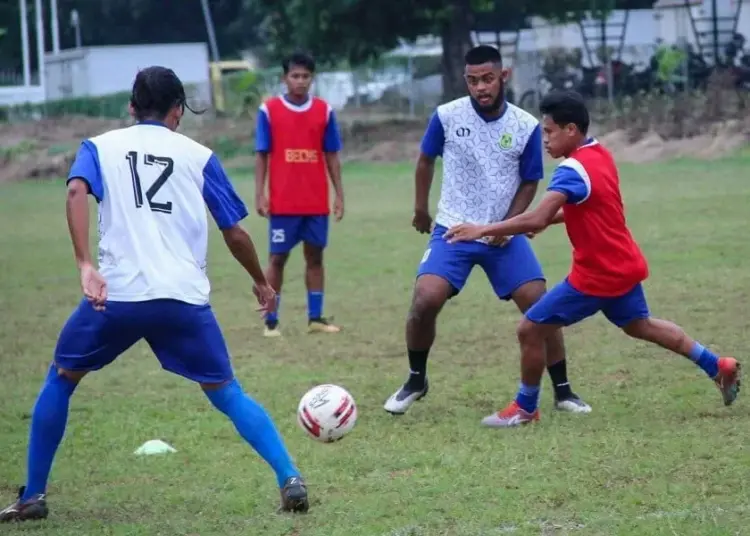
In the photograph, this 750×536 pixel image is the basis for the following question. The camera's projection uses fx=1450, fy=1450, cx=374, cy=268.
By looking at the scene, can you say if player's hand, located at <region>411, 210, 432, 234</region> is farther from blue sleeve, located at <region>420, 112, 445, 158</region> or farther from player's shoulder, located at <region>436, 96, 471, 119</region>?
player's shoulder, located at <region>436, 96, 471, 119</region>

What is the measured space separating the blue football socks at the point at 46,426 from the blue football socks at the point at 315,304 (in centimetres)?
589

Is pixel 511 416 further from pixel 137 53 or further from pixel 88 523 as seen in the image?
pixel 137 53

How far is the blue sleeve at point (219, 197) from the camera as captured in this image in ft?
20.2

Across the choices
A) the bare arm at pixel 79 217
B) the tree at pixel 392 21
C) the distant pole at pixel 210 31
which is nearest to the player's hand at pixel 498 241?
the bare arm at pixel 79 217

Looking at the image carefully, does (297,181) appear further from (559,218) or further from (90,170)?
(90,170)

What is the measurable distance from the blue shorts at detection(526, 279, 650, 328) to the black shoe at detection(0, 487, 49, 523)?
2.91m

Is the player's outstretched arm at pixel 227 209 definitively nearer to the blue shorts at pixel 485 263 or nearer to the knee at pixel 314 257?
the blue shorts at pixel 485 263

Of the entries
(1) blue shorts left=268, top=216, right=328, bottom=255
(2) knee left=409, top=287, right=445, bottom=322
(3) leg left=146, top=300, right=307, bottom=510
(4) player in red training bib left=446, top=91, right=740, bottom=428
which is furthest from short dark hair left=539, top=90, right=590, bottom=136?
(1) blue shorts left=268, top=216, right=328, bottom=255

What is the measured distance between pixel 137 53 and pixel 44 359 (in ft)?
152

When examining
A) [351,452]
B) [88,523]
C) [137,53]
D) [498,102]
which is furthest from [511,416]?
[137,53]

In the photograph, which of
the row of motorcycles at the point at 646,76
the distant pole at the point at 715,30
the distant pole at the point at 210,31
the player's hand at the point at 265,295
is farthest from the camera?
the distant pole at the point at 210,31

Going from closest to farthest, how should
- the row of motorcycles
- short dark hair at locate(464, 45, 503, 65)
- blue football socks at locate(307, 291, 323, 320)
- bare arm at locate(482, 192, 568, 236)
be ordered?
bare arm at locate(482, 192, 568, 236) → short dark hair at locate(464, 45, 503, 65) → blue football socks at locate(307, 291, 323, 320) → the row of motorcycles

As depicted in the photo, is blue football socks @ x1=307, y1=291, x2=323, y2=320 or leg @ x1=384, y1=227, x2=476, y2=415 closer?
leg @ x1=384, y1=227, x2=476, y2=415

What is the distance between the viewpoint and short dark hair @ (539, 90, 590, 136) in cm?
750
